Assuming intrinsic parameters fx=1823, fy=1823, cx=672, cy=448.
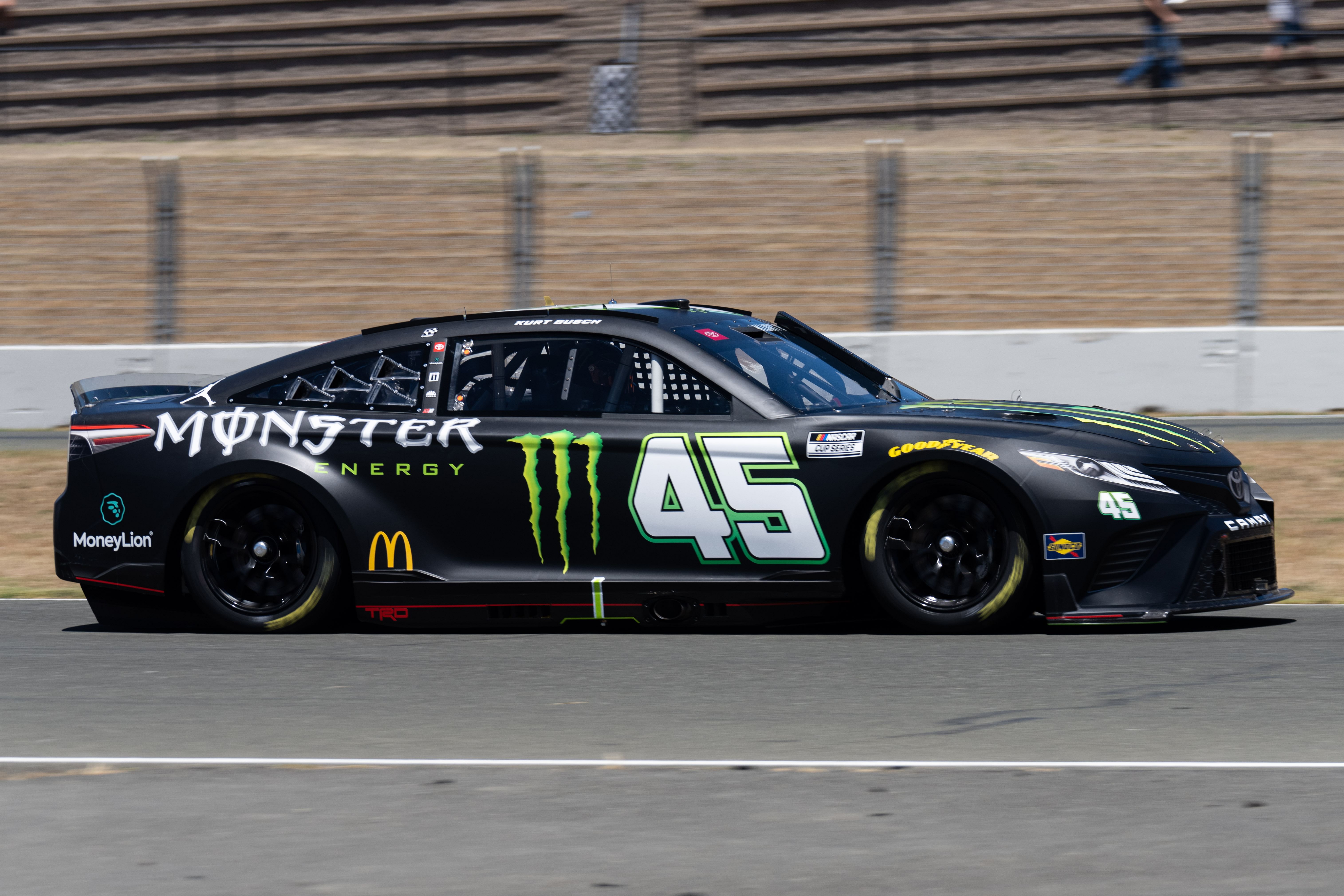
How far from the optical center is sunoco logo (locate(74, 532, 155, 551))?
797 cm

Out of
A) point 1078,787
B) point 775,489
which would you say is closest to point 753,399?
point 775,489

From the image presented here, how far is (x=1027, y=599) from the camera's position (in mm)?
7164

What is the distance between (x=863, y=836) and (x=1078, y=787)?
0.75 m

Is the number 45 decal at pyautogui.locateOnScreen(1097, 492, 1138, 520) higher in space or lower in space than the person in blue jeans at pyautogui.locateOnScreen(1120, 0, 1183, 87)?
lower

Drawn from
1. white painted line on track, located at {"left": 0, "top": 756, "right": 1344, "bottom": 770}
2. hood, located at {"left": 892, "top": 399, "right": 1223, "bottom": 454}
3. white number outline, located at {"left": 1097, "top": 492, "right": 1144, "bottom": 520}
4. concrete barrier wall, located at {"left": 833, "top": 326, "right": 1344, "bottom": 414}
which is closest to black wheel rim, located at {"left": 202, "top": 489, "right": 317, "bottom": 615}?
white painted line on track, located at {"left": 0, "top": 756, "right": 1344, "bottom": 770}

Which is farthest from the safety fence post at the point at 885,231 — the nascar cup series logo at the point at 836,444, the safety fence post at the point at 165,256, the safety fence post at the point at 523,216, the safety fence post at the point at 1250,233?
the nascar cup series logo at the point at 836,444

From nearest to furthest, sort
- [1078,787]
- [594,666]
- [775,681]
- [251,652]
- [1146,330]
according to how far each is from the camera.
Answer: [1078,787] → [775,681] → [594,666] → [251,652] → [1146,330]

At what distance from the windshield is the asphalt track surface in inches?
39.2

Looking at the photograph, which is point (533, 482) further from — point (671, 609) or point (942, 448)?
point (942, 448)

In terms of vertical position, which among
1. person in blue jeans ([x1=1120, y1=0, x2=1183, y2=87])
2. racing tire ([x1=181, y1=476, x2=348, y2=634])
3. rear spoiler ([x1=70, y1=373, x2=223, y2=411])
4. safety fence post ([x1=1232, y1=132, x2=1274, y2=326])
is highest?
person in blue jeans ([x1=1120, y1=0, x2=1183, y2=87])

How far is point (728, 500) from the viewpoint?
736 centimetres

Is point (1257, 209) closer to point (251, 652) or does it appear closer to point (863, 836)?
point (251, 652)

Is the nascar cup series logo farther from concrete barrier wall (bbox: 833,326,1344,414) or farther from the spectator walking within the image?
the spectator walking

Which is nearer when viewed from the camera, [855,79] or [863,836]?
[863,836]
